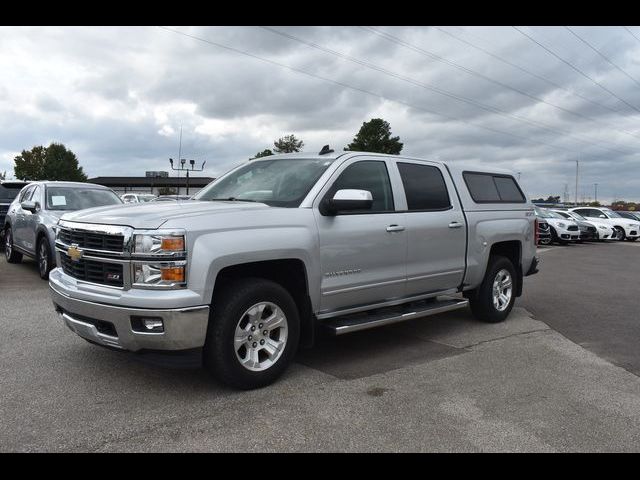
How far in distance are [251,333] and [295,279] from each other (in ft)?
2.09

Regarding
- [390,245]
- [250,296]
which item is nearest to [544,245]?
[390,245]

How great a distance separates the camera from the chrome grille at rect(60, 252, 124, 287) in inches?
153

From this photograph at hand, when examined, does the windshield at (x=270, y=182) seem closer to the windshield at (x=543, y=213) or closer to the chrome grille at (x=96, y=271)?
the chrome grille at (x=96, y=271)

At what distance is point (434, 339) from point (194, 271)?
3178 millimetres

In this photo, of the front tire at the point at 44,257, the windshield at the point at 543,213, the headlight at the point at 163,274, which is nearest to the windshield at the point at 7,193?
the front tire at the point at 44,257

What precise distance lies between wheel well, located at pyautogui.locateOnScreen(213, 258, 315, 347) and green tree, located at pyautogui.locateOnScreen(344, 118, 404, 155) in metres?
51.8

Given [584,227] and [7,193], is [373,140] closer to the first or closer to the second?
[584,227]

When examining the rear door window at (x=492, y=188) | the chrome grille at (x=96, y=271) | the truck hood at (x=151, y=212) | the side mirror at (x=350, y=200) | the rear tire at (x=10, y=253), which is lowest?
the rear tire at (x=10, y=253)

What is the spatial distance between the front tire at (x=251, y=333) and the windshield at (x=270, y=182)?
87cm

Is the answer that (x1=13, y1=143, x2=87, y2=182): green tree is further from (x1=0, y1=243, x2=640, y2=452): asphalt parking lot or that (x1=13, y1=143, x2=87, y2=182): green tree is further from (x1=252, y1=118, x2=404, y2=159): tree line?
(x1=0, y1=243, x2=640, y2=452): asphalt parking lot

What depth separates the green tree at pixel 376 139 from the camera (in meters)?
55.7

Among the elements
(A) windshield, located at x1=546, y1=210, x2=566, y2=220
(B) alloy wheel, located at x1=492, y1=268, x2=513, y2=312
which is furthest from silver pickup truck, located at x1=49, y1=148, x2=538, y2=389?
(A) windshield, located at x1=546, y1=210, x2=566, y2=220

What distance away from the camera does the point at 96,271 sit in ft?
13.3

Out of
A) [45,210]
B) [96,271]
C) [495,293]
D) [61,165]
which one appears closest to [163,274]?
[96,271]
